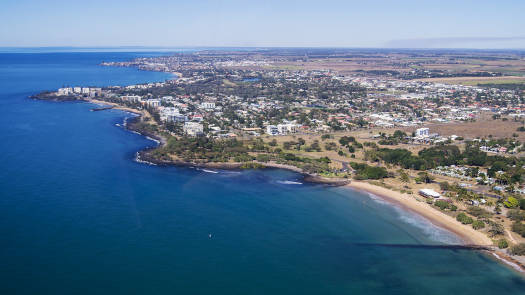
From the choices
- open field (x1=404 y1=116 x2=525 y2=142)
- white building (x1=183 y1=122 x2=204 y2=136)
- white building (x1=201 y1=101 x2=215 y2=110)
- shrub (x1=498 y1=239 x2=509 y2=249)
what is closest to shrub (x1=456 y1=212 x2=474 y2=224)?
shrub (x1=498 y1=239 x2=509 y2=249)

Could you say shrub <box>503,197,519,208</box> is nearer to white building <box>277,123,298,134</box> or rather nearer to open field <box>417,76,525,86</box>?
white building <box>277,123,298,134</box>

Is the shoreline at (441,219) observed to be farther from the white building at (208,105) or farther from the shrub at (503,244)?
the white building at (208,105)

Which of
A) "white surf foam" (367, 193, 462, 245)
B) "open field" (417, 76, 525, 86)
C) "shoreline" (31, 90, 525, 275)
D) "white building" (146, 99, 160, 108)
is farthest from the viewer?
"open field" (417, 76, 525, 86)

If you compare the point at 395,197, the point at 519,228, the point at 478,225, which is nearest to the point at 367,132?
the point at 395,197

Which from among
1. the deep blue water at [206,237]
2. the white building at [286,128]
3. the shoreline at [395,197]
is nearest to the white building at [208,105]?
the shoreline at [395,197]

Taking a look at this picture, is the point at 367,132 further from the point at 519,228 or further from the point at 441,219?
the point at 519,228

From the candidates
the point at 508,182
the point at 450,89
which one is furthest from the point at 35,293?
the point at 450,89

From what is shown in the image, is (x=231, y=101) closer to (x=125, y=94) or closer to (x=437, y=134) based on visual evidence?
(x=125, y=94)
